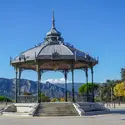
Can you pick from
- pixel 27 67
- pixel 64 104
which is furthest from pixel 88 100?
pixel 27 67

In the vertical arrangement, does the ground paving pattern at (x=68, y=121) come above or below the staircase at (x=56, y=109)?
below

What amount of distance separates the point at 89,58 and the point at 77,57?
239 centimetres

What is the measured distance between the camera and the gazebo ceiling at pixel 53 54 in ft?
121

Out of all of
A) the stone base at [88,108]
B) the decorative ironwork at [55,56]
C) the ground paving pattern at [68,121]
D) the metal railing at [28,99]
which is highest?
the decorative ironwork at [55,56]

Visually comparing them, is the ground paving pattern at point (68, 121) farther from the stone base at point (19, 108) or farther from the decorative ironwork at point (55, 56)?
the decorative ironwork at point (55, 56)

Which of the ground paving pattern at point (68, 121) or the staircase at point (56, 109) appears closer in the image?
the ground paving pattern at point (68, 121)

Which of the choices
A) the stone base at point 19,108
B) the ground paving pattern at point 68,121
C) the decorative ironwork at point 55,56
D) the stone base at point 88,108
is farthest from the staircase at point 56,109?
the ground paving pattern at point 68,121

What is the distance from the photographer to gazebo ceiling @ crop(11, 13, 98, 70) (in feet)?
121

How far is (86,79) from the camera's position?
4194 cm

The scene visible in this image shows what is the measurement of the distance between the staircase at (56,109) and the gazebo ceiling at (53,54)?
4893mm

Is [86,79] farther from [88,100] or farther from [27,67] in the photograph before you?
[27,67]

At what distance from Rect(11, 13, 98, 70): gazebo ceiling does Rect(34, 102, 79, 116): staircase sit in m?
4.89

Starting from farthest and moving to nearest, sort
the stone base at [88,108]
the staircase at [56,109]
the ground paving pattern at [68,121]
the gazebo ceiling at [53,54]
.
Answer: the gazebo ceiling at [53,54], the stone base at [88,108], the staircase at [56,109], the ground paving pattern at [68,121]

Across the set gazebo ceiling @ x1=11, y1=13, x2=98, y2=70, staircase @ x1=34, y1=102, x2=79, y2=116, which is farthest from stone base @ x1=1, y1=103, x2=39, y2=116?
gazebo ceiling @ x1=11, y1=13, x2=98, y2=70
